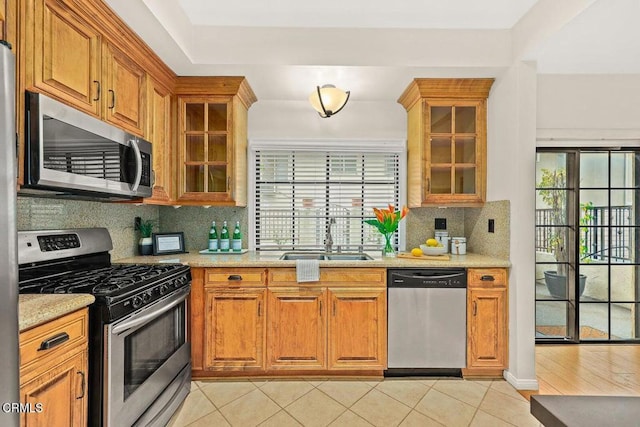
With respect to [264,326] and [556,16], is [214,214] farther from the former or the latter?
[556,16]

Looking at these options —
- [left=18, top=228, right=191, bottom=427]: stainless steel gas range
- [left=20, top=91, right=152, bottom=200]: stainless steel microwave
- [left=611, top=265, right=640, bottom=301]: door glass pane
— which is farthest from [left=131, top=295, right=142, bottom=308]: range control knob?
[left=611, top=265, right=640, bottom=301]: door glass pane

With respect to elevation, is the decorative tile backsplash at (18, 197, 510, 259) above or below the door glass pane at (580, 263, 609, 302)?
above

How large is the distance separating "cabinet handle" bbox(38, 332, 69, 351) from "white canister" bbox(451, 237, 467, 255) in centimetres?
282

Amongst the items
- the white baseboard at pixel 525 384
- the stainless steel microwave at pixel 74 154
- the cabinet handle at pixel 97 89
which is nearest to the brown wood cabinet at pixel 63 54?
the cabinet handle at pixel 97 89

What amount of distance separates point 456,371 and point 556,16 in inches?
99.0

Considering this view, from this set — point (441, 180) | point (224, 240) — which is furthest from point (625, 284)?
point (224, 240)

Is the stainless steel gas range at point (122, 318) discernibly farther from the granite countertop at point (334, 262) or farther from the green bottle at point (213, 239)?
the green bottle at point (213, 239)

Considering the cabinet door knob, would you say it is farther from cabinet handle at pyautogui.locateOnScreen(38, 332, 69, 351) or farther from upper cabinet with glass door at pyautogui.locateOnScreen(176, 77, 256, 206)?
cabinet handle at pyautogui.locateOnScreen(38, 332, 69, 351)

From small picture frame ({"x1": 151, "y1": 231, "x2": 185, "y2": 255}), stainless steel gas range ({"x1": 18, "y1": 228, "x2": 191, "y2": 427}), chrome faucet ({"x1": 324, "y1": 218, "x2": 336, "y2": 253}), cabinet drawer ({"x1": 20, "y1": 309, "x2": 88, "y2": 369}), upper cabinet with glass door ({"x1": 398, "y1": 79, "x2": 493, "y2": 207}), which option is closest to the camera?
cabinet drawer ({"x1": 20, "y1": 309, "x2": 88, "y2": 369})

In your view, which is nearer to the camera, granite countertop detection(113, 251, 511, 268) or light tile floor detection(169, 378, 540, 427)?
light tile floor detection(169, 378, 540, 427)

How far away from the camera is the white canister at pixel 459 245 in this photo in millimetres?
3059

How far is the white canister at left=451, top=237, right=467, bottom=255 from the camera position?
3.06 m

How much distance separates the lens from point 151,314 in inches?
73.0

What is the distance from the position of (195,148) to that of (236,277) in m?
1.20
